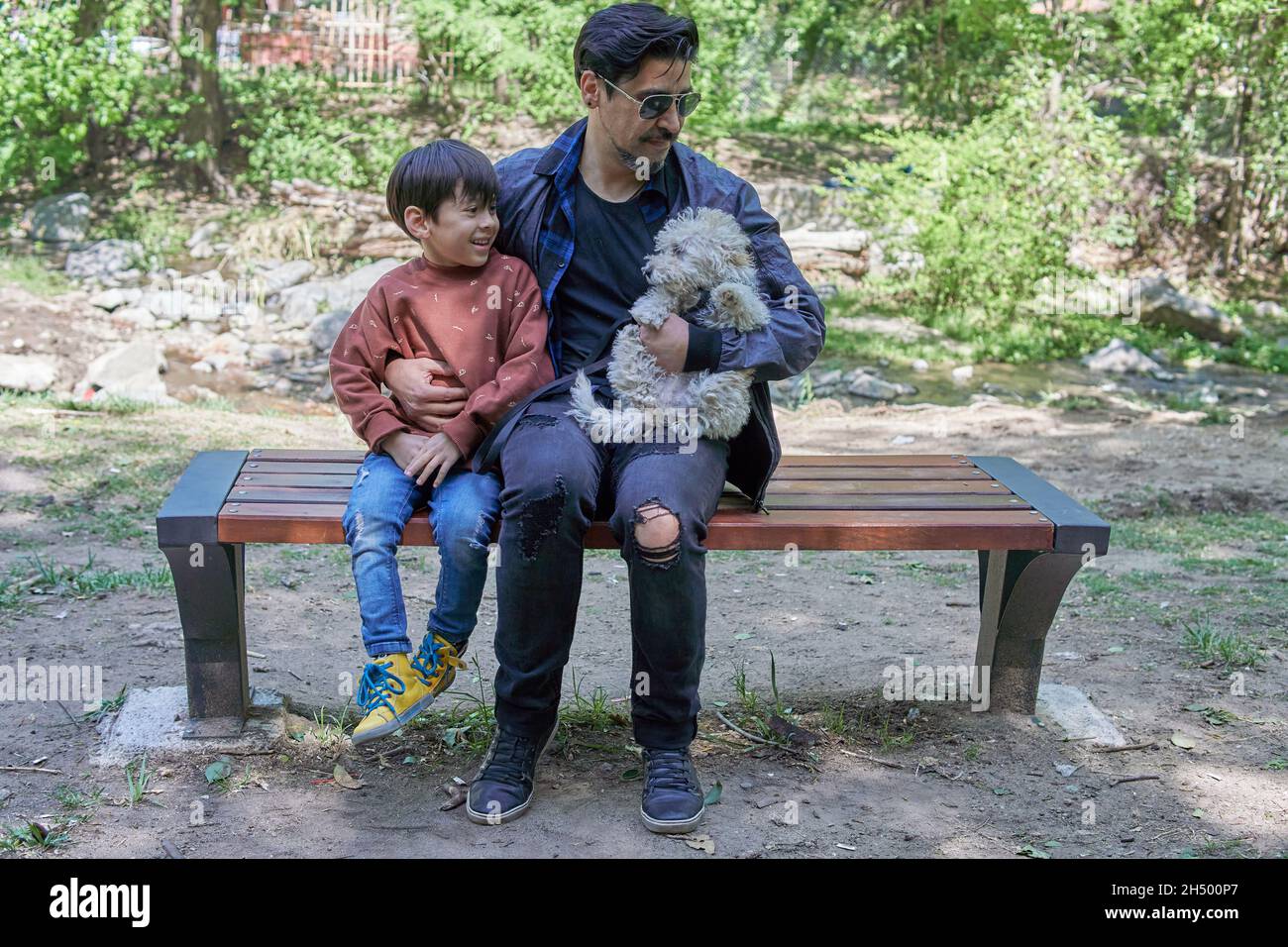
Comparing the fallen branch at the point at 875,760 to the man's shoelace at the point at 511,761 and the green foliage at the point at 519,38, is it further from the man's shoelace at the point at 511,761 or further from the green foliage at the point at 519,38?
the green foliage at the point at 519,38

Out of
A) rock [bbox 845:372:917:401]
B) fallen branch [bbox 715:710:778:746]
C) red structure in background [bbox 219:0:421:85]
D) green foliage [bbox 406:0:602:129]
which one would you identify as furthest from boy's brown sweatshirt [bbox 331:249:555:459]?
red structure in background [bbox 219:0:421:85]

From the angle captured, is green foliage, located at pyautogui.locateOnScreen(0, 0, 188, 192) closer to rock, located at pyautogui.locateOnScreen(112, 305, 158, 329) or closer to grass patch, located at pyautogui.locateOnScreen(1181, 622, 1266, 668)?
rock, located at pyautogui.locateOnScreen(112, 305, 158, 329)

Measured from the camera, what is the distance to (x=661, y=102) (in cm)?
287

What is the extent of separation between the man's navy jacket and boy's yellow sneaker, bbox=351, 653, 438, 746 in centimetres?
49

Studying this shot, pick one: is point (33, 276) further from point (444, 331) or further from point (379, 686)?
point (379, 686)

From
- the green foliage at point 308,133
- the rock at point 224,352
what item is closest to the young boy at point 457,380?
the rock at point 224,352

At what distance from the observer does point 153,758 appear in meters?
2.96

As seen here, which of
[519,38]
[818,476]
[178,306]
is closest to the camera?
[818,476]

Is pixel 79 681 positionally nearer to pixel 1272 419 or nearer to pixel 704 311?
pixel 704 311

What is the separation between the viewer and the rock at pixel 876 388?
8281 millimetres

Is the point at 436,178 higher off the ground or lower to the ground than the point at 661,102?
lower

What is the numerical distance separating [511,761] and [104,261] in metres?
9.14

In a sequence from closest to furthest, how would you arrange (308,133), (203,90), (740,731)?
1. (740,731)
2. (308,133)
3. (203,90)

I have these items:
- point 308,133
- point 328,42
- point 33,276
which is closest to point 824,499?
point 33,276
